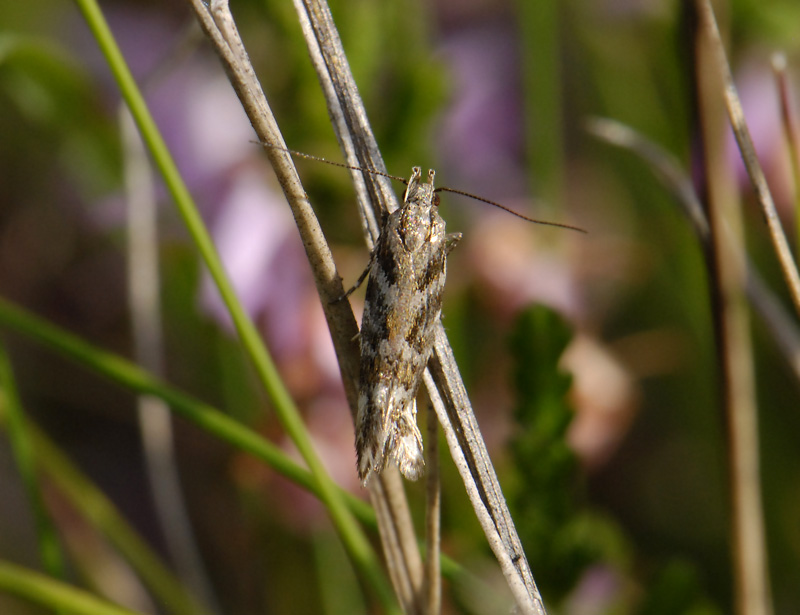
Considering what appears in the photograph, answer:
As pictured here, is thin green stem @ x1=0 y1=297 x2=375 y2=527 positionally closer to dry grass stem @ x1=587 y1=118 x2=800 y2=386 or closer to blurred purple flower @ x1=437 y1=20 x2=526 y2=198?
dry grass stem @ x1=587 y1=118 x2=800 y2=386

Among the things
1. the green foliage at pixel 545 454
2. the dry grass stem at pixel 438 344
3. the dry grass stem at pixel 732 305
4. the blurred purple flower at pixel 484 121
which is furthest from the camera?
the blurred purple flower at pixel 484 121

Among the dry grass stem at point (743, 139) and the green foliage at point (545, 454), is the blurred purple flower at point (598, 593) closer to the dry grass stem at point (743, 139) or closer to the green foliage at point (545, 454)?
the green foliage at point (545, 454)

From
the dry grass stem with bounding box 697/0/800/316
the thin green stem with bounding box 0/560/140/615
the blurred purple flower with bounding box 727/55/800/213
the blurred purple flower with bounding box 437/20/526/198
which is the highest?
the blurred purple flower with bounding box 437/20/526/198

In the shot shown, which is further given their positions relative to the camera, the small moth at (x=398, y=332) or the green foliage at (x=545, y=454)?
the green foliage at (x=545, y=454)

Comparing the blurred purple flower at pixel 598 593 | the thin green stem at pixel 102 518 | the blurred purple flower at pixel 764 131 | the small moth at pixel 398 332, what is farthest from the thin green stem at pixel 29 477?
the blurred purple flower at pixel 764 131

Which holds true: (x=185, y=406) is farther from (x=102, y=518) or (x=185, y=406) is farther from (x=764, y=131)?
(x=764, y=131)

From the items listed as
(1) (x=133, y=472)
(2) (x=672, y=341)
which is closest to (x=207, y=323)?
(1) (x=133, y=472)

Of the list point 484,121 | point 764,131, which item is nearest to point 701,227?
point 764,131

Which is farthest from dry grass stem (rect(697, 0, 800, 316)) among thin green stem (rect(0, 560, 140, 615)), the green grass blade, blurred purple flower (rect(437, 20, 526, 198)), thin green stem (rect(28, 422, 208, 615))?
blurred purple flower (rect(437, 20, 526, 198))
